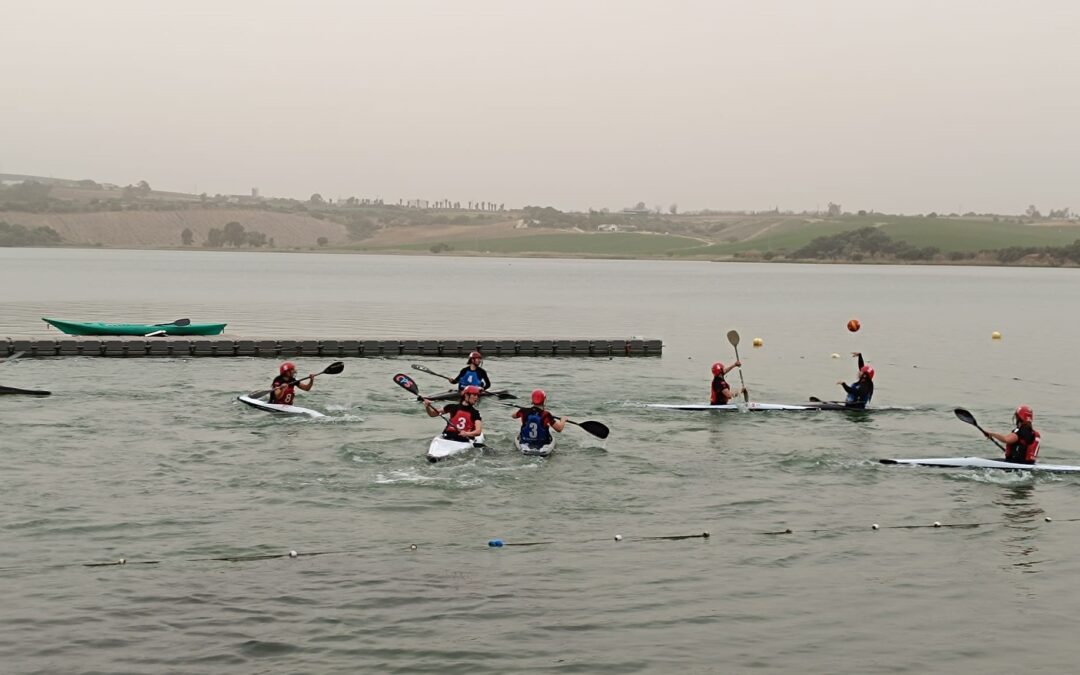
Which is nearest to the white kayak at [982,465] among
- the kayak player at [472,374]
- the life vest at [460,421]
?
the life vest at [460,421]

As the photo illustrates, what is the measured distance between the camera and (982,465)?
86.4 feet

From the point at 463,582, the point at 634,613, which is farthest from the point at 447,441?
the point at 634,613

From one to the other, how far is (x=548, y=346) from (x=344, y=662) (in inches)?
1476

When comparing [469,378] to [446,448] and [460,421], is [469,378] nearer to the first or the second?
[460,421]

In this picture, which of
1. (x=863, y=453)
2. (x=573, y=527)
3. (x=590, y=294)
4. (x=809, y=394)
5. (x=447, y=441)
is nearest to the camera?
(x=573, y=527)

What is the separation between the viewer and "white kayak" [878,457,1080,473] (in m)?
26.2

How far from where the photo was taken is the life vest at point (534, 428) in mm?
26500

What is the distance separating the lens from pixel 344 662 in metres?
14.5

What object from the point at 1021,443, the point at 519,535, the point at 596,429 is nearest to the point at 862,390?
the point at 1021,443

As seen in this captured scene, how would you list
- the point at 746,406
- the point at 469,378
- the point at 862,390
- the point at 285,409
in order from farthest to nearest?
the point at 862,390 < the point at 746,406 < the point at 469,378 < the point at 285,409

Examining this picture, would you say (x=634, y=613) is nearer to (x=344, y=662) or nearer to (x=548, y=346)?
(x=344, y=662)

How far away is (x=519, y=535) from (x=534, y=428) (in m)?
6.57

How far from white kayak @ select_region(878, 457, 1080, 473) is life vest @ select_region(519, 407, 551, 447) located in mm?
8140

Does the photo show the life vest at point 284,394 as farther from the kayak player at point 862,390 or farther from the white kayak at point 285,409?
the kayak player at point 862,390
